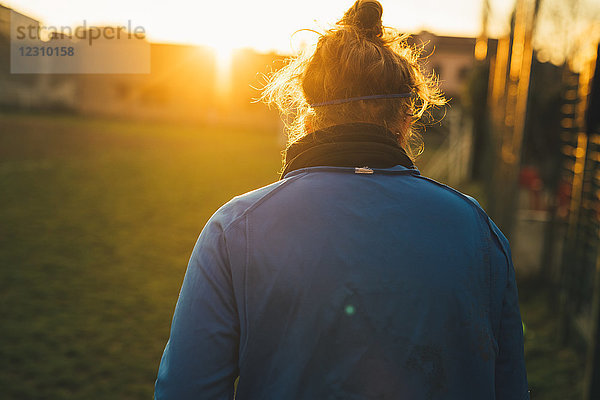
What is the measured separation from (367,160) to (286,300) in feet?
1.23

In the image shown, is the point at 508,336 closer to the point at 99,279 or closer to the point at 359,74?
the point at 359,74


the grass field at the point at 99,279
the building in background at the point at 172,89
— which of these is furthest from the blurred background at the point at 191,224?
the building in background at the point at 172,89

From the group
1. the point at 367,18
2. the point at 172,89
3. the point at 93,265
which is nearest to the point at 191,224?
the point at 93,265

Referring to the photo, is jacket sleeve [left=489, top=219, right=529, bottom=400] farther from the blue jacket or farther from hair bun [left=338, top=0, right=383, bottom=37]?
hair bun [left=338, top=0, right=383, bottom=37]

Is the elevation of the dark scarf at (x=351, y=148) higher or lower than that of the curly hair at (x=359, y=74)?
lower

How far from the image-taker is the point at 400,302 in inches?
45.7

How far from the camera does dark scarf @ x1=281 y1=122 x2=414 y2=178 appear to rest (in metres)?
1.24

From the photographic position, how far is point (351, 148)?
1244 mm

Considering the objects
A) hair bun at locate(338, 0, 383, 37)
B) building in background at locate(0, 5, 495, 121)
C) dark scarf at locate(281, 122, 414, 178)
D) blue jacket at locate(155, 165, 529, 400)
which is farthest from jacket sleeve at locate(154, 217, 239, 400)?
building in background at locate(0, 5, 495, 121)

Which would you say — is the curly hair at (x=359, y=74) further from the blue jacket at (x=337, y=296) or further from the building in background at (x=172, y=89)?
the building in background at (x=172, y=89)

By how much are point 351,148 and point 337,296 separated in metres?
0.35

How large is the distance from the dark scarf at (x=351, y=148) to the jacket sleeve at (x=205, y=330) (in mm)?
275

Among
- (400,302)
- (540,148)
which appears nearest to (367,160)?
(400,302)

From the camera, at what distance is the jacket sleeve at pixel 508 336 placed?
130cm
